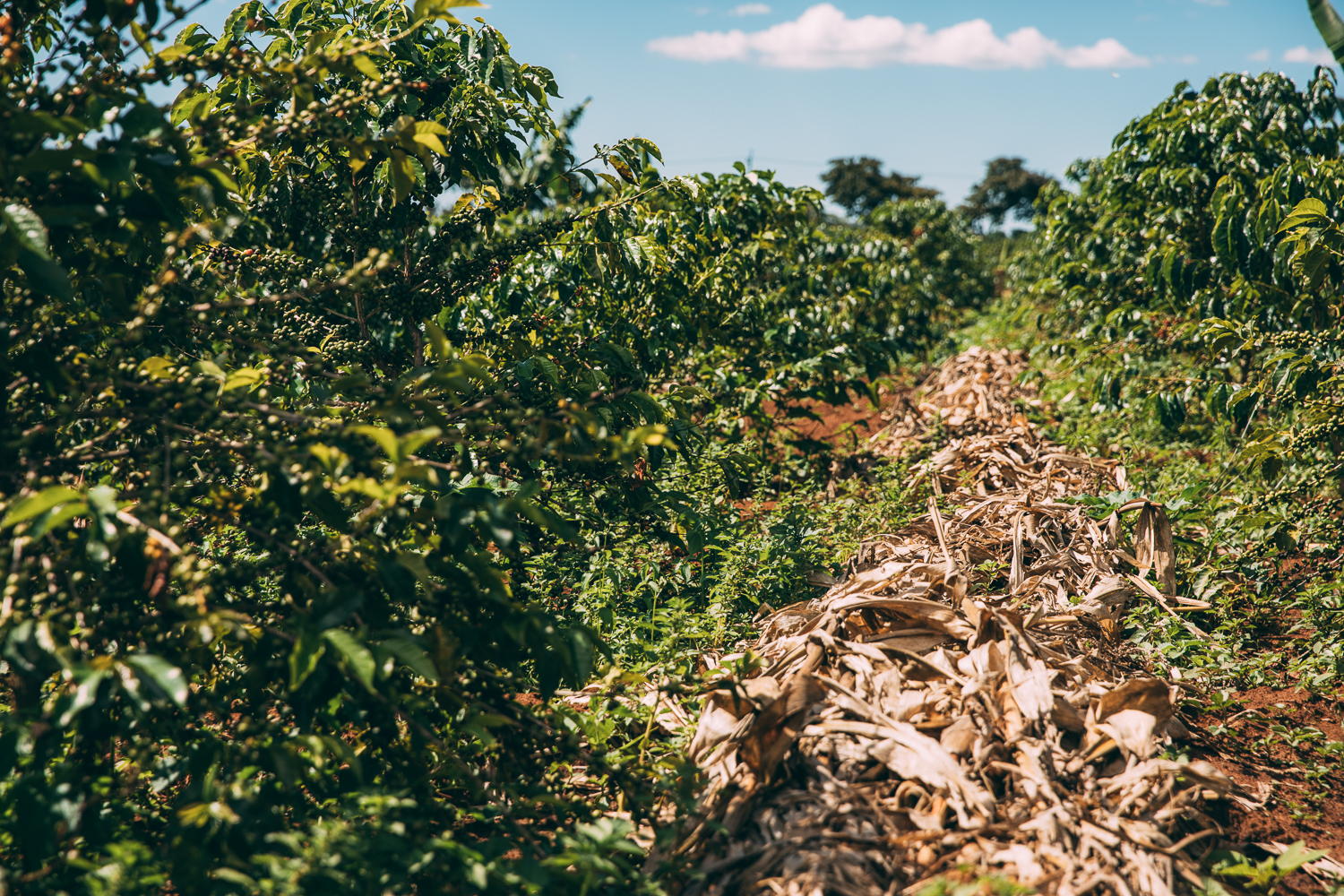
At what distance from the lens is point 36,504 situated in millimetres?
1394

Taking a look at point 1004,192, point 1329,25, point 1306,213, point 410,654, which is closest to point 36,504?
point 410,654

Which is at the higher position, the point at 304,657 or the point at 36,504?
the point at 36,504

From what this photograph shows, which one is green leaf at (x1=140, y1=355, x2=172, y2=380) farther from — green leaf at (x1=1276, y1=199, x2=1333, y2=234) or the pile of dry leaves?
green leaf at (x1=1276, y1=199, x2=1333, y2=234)

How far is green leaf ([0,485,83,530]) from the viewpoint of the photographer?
4.53 feet

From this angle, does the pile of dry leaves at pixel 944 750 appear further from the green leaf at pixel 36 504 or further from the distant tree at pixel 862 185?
the distant tree at pixel 862 185

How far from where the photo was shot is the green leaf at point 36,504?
1.38 meters

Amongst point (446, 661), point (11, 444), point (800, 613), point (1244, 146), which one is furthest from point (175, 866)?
point (1244, 146)

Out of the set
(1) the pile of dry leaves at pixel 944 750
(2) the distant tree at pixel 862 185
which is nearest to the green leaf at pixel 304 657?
(1) the pile of dry leaves at pixel 944 750

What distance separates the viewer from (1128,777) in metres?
2.19

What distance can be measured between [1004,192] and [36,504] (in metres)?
→ 55.1

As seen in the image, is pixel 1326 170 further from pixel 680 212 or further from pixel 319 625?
pixel 319 625

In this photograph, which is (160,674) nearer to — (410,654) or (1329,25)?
(410,654)

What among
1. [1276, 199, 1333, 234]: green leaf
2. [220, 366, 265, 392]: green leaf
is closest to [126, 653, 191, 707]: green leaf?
[220, 366, 265, 392]: green leaf

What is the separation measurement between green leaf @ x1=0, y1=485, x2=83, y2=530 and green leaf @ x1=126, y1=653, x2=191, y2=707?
0.31 metres
